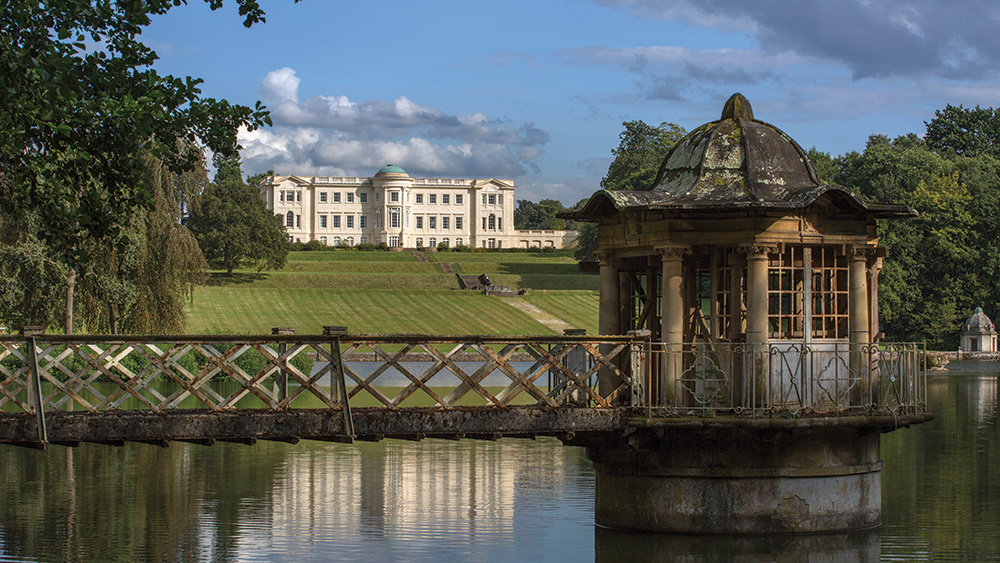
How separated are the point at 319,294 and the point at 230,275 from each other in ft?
38.4

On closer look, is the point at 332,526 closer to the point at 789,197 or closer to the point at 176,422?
the point at 176,422

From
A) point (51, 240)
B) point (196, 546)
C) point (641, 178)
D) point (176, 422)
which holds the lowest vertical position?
point (196, 546)

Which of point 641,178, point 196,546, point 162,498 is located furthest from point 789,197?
point 641,178

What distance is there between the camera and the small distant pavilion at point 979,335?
85500 millimetres

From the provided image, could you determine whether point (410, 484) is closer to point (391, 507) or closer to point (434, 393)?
point (391, 507)

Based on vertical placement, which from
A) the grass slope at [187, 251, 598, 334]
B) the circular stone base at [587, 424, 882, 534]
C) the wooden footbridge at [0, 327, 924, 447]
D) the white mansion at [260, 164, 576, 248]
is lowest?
the circular stone base at [587, 424, 882, 534]

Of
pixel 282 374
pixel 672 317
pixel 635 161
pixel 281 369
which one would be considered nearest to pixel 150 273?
pixel 282 374

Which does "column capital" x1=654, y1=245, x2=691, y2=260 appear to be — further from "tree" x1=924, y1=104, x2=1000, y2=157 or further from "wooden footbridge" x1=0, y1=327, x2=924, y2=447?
"tree" x1=924, y1=104, x2=1000, y2=157

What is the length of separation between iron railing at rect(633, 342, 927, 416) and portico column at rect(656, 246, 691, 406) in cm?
1

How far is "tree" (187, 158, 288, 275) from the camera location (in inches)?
4419

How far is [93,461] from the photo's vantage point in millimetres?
26984

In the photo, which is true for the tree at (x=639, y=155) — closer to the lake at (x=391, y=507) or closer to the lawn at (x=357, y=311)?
the lawn at (x=357, y=311)

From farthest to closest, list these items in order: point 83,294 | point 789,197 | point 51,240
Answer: point 83,294
point 789,197
point 51,240

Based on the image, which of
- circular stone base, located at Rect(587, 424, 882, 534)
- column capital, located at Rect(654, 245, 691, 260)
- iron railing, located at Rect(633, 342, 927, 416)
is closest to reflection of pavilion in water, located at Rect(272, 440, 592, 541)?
circular stone base, located at Rect(587, 424, 882, 534)
